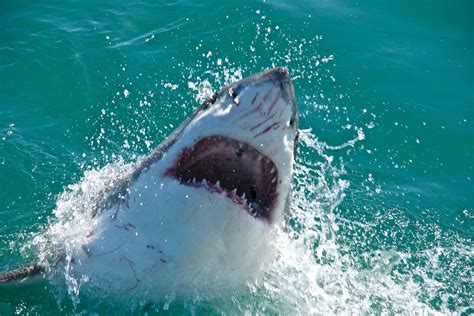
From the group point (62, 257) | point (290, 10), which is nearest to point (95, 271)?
point (62, 257)

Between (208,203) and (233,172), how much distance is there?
0.24 m

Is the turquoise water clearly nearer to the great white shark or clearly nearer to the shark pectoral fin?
the shark pectoral fin

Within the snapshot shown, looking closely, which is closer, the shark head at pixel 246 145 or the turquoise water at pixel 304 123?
the shark head at pixel 246 145

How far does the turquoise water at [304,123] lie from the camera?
13.1ft

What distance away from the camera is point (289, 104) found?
2.82 metres

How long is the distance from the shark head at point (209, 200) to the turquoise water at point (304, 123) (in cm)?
25

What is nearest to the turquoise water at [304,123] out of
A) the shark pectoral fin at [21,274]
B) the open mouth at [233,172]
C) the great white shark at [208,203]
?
the shark pectoral fin at [21,274]

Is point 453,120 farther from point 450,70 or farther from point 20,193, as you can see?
point 20,193

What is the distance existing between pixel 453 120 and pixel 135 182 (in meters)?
4.54

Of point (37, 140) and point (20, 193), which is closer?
point (20, 193)

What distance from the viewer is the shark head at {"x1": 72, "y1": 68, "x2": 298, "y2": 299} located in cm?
276

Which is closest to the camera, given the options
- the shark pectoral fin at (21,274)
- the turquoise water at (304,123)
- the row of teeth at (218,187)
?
the row of teeth at (218,187)

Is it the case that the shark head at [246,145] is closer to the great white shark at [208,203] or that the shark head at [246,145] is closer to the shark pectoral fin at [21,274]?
the great white shark at [208,203]

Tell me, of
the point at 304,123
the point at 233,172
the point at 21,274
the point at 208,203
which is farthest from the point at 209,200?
the point at 304,123
